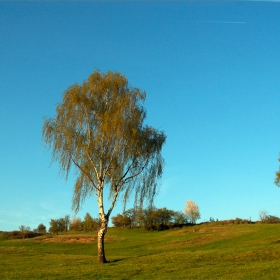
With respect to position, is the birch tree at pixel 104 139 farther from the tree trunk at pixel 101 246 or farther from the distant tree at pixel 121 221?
the distant tree at pixel 121 221

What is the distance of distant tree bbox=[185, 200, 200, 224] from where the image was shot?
116812 mm

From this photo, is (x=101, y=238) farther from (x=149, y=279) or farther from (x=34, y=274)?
(x=149, y=279)

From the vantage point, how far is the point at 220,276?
21.4m

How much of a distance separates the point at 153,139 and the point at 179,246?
19.3 m

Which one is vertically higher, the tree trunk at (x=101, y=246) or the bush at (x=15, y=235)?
the bush at (x=15, y=235)

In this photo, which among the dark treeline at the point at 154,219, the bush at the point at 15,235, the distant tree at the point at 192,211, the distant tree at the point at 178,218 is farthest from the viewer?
the distant tree at the point at 192,211

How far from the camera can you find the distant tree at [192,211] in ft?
383

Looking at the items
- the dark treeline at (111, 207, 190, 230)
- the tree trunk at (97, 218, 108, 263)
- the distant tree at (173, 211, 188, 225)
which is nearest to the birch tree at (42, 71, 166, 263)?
the tree trunk at (97, 218, 108, 263)

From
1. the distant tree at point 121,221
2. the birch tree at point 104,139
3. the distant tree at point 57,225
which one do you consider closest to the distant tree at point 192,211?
the distant tree at point 121,221

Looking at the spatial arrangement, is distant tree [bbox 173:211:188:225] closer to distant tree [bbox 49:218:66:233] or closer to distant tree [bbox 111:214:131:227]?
distant tree [bbox 111:214:131:227]

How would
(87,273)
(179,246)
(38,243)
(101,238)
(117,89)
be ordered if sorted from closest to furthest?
(87,273)
(101,238)
(117,89)
(179,246)
(38,243)

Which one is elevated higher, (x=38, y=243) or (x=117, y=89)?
(x=117, y=89)

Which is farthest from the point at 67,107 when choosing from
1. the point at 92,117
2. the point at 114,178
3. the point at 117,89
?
the point at 114,178

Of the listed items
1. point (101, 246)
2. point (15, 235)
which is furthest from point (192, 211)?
point (101, 246)
